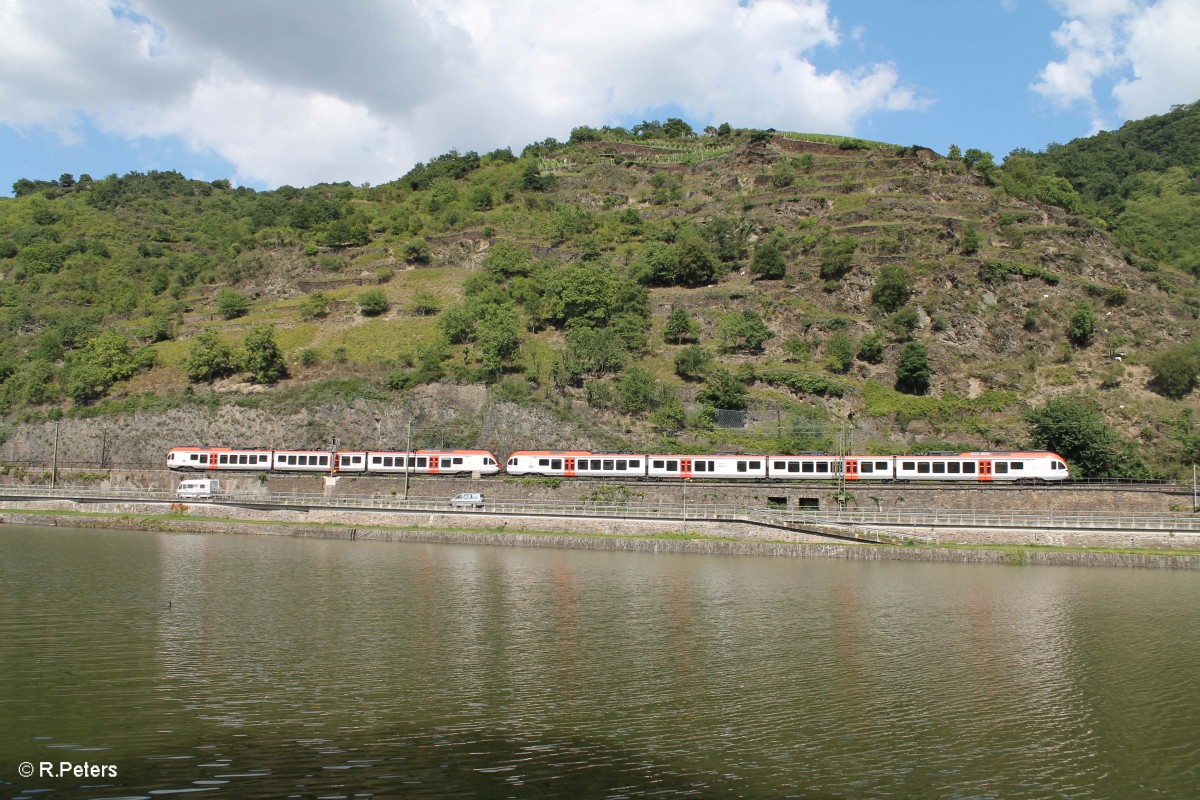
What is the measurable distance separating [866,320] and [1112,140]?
112m

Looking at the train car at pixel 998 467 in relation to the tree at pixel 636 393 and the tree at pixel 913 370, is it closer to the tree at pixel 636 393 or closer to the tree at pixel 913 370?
the tree at pixel 913 370

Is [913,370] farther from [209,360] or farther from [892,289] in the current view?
[209,360]

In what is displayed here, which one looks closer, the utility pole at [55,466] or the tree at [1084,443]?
the tree at [1084,443]

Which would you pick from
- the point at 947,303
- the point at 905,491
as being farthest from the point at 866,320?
the point at 905,491

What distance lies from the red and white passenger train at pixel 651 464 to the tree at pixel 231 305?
3152 centimetres

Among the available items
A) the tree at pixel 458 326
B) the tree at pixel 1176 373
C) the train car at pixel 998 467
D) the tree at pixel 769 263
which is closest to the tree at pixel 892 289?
the tree at pixel 769 263

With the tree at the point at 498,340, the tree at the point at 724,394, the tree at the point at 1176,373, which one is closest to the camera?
the tree at the point at 1176,373

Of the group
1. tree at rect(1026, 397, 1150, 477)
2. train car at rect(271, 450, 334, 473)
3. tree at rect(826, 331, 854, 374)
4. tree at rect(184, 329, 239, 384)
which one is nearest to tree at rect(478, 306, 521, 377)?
train car at rect(271, 450, 334, 473)

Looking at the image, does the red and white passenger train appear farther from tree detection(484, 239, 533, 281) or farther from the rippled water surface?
tree detection(484, 239, 533, 281)

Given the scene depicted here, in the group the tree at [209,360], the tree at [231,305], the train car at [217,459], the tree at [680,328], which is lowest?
the train car at [217,459]

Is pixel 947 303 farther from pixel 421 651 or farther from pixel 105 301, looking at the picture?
pixel 105 301

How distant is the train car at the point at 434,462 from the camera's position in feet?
207

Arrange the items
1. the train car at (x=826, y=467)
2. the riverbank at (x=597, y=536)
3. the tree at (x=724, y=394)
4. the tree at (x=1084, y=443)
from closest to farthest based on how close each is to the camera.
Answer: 1. the riverbank at (x=597, y=536)
2. the train car at (x=826, y=467)
3. the tree at (x=1084, y=443)
4. the tree at (x=724, y=394)

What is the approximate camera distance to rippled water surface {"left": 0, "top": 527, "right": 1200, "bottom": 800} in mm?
13562
